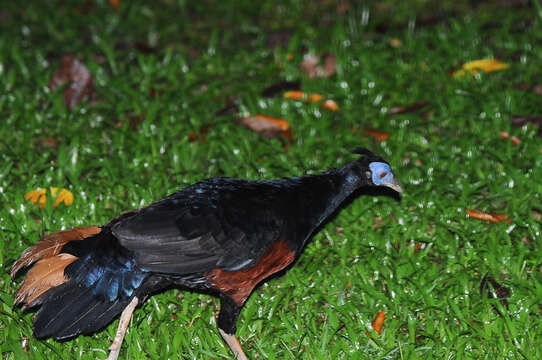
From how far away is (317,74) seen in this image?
6.97m

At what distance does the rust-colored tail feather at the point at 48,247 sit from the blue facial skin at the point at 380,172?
5.88 ft

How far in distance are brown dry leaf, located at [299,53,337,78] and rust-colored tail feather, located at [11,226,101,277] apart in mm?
3530

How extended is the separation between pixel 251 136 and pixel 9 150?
200 centimetres

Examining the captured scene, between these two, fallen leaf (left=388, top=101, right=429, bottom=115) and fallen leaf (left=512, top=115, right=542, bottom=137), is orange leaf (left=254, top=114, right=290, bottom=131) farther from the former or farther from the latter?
fallen leaf (left=512, top=115, right=542, bottom=137)

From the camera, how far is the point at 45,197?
505cm

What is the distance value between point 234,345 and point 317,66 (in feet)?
12.3

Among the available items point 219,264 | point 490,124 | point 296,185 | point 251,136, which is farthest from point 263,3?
point 219,264

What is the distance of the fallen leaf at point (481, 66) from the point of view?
22.1ft

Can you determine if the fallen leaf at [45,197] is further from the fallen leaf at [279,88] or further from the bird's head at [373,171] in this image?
the fallen leaf at [279,88]

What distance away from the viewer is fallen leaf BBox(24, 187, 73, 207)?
504 centimetres

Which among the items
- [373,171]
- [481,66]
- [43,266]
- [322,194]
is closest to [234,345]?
[322,194]

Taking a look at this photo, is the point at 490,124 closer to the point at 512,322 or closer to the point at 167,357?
the point at 512,322

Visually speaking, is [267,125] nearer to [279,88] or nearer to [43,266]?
[279,88]

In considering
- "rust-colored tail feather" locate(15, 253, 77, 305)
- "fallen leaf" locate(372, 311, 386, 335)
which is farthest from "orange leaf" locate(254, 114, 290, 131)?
"rust-colored tail feather" locate(15, 253, 77, 305)
